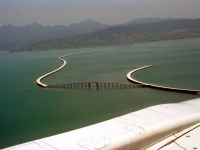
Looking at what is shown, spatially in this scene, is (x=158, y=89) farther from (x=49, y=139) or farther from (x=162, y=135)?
(x=49, y=139)

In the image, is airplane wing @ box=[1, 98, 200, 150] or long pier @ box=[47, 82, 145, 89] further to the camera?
long pier @ box=[47, 82, 145, 89]

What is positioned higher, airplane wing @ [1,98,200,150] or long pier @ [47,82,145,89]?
airplane wing @ [1,98,200,150]

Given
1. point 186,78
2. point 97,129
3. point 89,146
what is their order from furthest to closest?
point 186,78 < point 97,129 < point 89,146

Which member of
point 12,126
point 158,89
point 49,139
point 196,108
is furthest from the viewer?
point 158,89

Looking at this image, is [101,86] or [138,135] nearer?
[138,135]

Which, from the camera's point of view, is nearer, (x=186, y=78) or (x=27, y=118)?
(x=27, y=118)

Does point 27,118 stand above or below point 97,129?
below

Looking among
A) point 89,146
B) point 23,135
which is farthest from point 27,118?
point 89,146

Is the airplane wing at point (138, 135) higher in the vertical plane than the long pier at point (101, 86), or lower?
higher

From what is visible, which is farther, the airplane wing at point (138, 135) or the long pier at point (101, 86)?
the long pier at point (101, 86)

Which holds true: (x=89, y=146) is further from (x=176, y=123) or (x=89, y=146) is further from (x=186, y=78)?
(x=186, y=78)

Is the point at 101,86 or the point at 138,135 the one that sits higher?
the point at 138,135
